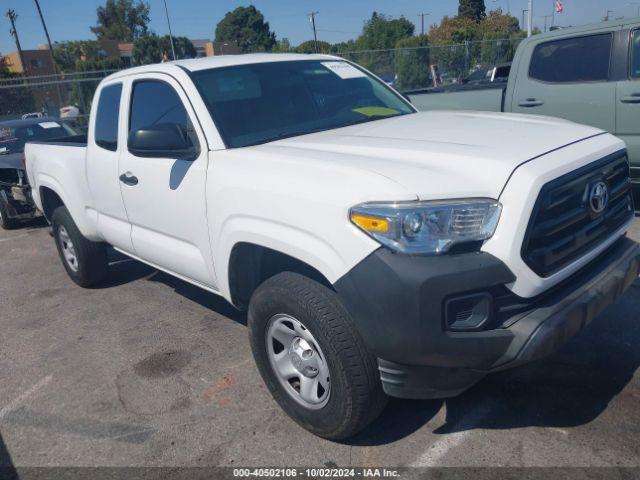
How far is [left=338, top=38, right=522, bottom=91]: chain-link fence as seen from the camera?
20516 millimetres

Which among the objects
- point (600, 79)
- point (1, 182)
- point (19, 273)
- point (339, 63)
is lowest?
point (19, 273)

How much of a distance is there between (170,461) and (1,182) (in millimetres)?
6754

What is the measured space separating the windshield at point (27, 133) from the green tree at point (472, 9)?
61439mm

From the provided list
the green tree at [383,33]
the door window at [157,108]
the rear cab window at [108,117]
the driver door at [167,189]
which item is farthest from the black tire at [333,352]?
the green tree at [383,33]

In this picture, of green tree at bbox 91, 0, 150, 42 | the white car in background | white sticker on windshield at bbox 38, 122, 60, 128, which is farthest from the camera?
green tree at bbox 91, 0, 150, 42

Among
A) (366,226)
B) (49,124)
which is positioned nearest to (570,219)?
(366,226)

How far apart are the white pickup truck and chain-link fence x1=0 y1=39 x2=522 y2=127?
15.2 meters

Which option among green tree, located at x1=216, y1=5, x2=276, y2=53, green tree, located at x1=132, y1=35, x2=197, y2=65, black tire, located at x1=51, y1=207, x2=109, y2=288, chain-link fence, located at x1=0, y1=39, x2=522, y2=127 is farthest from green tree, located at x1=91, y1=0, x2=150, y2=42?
black tire, located at x1=51, y1=207, x2=109, y2=288

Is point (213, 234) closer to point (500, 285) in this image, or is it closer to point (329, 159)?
point (329, 159)

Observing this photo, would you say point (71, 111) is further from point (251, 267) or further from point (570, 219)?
point (570, 219)

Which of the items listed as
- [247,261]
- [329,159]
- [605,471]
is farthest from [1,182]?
[605,471]

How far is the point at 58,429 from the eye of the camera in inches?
130

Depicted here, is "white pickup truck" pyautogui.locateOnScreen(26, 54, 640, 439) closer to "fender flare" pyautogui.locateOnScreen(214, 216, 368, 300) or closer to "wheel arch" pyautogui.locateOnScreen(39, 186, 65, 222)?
"fender flare" pyautogui.locateOnScreen(214, 216, 368, 300)

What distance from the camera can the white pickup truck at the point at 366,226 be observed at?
2.36 m
